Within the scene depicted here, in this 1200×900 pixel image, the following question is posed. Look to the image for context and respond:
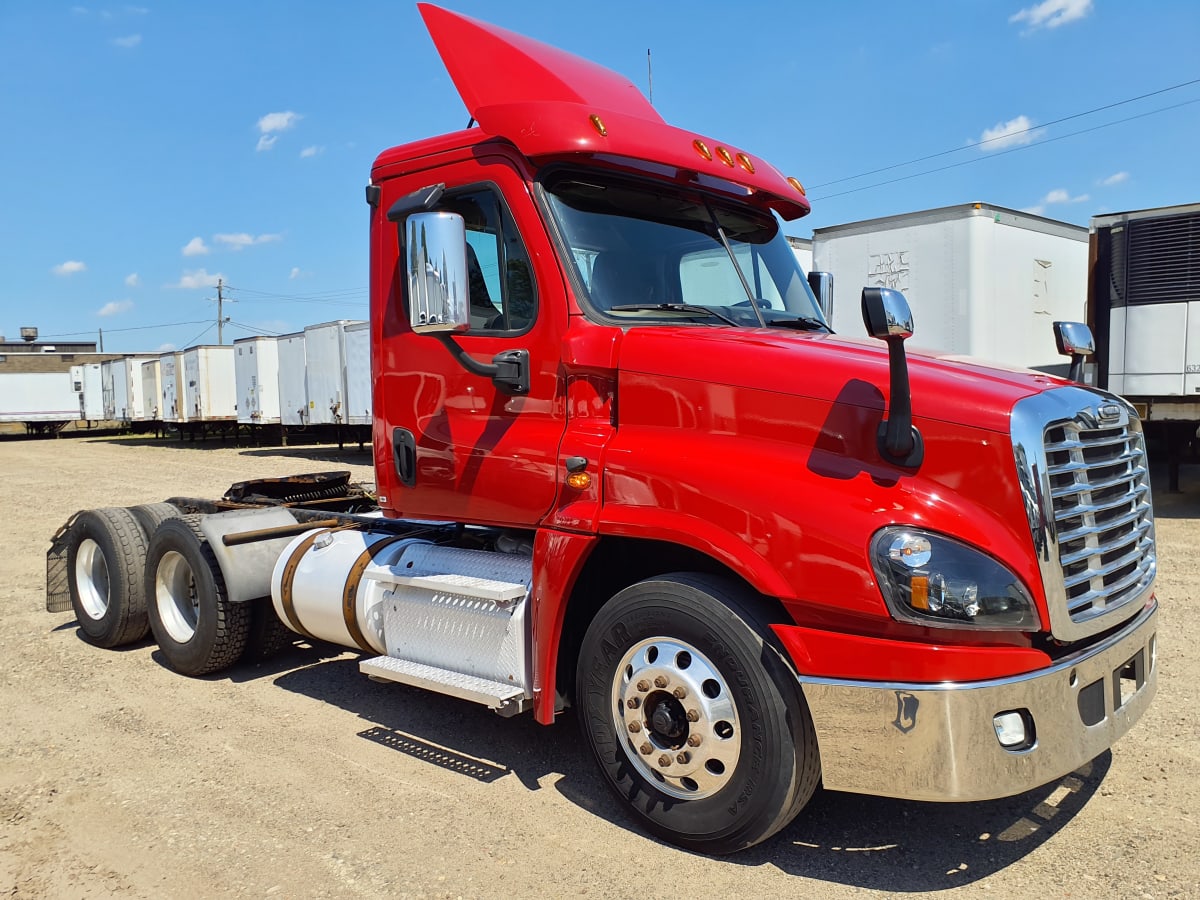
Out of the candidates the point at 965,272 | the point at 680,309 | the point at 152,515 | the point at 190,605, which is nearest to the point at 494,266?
the point at 680,309

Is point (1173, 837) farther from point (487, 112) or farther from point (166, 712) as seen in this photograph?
point (166, 712)

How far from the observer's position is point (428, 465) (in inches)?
176

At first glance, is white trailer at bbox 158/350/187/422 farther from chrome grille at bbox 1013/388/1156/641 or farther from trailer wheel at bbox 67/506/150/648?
chrome grille at bbox 1013/388/1156/641

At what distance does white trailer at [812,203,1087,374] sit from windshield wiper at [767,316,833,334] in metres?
7.57

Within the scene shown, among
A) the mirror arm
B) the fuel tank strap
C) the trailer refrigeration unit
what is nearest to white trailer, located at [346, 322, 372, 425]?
the trailer refrigeration unit

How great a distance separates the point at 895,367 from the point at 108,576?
18.8 ft

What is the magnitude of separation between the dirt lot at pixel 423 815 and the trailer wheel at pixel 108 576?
65cm

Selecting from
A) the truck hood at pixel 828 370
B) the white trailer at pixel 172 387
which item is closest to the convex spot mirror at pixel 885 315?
the truck hood at pixel 828 370

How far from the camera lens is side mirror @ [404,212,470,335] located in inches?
144

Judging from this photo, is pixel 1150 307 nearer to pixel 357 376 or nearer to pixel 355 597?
pixel 355 597

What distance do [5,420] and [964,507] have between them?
168ft

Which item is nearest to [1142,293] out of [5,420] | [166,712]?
[166,712]

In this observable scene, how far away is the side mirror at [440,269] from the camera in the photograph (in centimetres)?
367

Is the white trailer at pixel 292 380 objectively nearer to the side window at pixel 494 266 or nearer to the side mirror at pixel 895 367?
the side window at pixel 494 266
